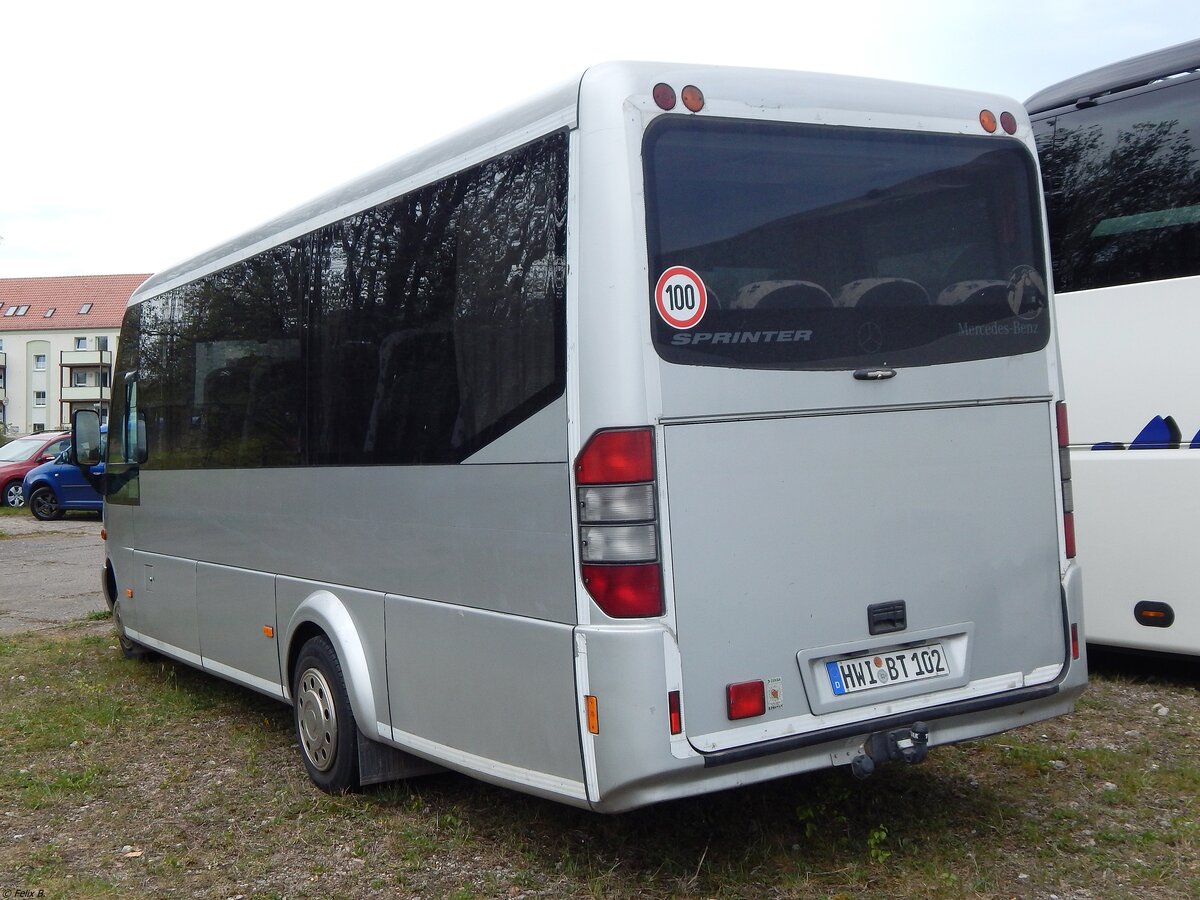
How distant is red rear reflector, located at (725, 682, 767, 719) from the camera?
14.0ft

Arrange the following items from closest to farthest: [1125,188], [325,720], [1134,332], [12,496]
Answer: [325,720] < [1134,332] < [1125,188] < [12,496]

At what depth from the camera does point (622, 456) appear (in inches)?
163

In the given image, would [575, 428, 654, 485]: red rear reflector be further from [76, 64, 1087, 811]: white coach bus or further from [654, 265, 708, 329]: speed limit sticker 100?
[654, 265, 708, 329]: speed limit sticker 100

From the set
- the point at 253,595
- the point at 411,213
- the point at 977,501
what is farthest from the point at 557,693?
the point at 253,595

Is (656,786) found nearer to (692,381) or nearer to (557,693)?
(557,693)

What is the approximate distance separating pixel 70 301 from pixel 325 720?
98606 mm

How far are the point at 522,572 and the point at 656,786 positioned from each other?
2.89 ft

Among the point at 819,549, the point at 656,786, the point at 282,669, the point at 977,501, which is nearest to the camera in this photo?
the point at 656,786

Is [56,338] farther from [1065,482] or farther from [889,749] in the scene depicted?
[889,749]

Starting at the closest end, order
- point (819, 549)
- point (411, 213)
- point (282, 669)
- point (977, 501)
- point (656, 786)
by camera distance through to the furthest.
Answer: point (656, 786) → point (819, 549) → point (977, 501) → point (411, 213) → point (282, 669)

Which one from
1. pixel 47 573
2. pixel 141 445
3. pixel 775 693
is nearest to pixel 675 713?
pixel 775 693

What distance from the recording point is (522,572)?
14.8 feet

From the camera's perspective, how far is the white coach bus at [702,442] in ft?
13.8

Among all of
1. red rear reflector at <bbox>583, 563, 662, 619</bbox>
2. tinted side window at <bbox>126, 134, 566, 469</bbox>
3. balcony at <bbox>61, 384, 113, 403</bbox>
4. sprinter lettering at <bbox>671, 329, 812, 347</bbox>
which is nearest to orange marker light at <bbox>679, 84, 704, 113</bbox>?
tinted side window at <bbox>126, 134, 566, 469</bbox>
